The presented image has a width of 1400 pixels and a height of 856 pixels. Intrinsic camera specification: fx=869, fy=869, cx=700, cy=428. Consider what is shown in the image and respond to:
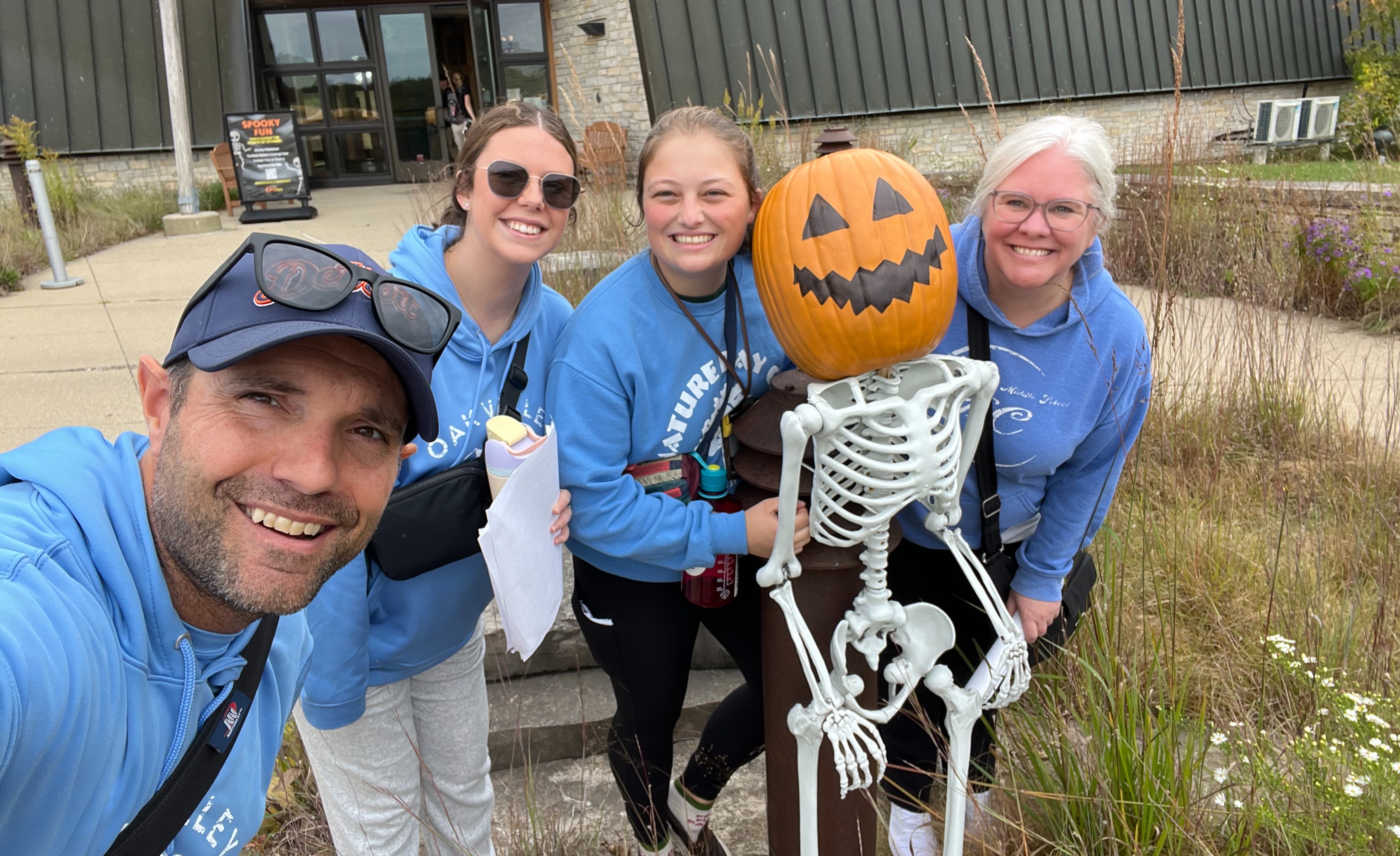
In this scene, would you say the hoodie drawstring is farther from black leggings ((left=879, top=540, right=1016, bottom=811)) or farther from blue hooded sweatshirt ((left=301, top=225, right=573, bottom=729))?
black leggings ((left=879, top=540, right=1016, bottom=811))

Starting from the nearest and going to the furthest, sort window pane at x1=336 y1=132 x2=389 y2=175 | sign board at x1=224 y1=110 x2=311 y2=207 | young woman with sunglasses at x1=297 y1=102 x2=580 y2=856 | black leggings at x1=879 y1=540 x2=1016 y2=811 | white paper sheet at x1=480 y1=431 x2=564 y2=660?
white paper sheet at x1=480 y1=431 x2=564 y2=660
young woman with sunglasses at x1=297 y1=102 x2=580 y2=856
black leggings at x1=879 y1=540 x2=1016 y2=811
sign board at x1=224 y1=110 x2=311 y2=207
window pane at x1=336 y1=132 x2=389 y2=175

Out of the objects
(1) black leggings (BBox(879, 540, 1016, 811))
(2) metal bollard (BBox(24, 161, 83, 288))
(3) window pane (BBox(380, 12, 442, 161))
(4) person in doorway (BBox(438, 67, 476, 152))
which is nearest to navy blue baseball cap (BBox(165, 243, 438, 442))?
(1) black leggings (BBox(879, 540, 1016, 811))

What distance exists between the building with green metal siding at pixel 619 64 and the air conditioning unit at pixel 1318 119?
134 cm

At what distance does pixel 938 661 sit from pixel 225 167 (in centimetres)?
1182

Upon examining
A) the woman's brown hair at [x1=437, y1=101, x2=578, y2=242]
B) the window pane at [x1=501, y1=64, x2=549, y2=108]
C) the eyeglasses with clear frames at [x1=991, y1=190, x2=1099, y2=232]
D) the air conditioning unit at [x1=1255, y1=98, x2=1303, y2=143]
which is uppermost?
the window pane at [x1=501, y1=64, x2=549, y2=108]

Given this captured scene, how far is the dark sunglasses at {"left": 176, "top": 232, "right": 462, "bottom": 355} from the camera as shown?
117 cm

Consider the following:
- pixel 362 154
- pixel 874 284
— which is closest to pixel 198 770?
pixel 874 284

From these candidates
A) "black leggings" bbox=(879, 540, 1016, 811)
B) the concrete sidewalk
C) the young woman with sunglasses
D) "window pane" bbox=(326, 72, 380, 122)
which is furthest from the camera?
"window pane" bbox=(326, 72, 380, 122)

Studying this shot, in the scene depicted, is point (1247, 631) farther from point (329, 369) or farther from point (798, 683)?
point (329, 369)

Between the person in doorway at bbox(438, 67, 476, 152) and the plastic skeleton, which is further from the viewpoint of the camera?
the person in doorway at bbox(438, 67, 476, 152)

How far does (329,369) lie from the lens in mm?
1217

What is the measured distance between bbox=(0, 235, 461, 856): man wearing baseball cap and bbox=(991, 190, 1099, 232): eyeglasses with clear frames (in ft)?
3.81

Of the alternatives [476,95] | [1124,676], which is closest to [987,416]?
[1124,676]

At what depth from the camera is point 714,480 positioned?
1.91 m
